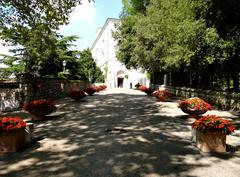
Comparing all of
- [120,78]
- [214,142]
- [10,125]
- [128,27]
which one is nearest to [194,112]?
[214,142]

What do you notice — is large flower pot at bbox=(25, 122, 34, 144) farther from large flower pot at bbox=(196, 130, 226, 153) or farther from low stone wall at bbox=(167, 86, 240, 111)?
low stone wall at bbox=(167, 86, 240, 111)

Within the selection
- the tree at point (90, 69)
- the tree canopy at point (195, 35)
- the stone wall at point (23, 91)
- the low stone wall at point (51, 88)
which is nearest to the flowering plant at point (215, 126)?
the tree canopy at point (195, 35)

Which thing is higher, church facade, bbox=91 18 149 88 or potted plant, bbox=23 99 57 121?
church facade, bbox=91 18 149 88

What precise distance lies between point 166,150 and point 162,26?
19624mm

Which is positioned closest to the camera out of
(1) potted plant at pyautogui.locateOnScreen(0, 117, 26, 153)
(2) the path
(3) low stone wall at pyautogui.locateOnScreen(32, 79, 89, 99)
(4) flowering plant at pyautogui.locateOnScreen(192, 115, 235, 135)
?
(2) the path

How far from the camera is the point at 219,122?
7391 millimetres

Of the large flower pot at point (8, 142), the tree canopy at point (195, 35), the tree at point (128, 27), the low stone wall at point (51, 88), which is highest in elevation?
the tree at point (128, 27)

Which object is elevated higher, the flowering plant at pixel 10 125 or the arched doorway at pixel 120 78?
the arched doorway at pixel 120 78

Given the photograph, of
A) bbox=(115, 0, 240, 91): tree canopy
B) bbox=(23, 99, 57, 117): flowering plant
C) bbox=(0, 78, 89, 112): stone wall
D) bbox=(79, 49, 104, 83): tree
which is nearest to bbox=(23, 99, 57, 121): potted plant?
bbox=(23, 99, 57, 117): flowering plant

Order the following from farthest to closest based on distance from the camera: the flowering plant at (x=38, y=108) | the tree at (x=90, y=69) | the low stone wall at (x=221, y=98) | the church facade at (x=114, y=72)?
the church facade at (x=114, y=72), the tree at (x=90, y=69), the low stone wall at (x=221, y=98), the flowering plant at (x=38, y=108)

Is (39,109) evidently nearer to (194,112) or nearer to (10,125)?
(10,125)

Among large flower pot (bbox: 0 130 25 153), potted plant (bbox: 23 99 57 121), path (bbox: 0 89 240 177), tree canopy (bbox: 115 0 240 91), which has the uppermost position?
tree canopy (bbox: 115 0 240 91)

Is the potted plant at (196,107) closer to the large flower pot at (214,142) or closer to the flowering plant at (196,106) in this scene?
the flowering plant at (196,106)

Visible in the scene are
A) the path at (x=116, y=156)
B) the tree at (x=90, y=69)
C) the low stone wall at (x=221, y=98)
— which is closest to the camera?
the path at (x=116, y=156)
